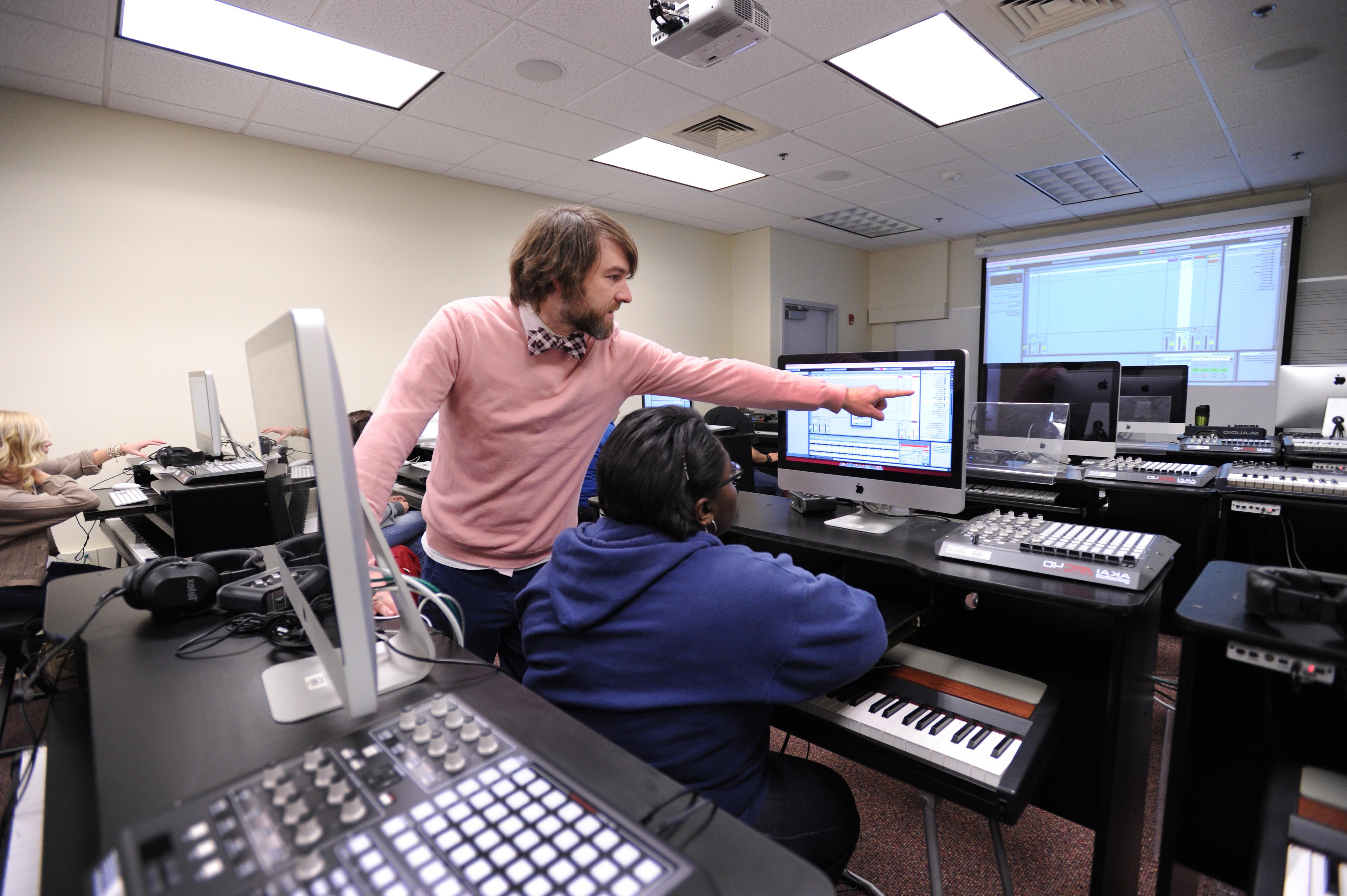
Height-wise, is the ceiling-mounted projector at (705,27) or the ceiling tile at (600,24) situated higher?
the ceiling tile at (600,24)

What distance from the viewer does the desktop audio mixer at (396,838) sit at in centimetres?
45

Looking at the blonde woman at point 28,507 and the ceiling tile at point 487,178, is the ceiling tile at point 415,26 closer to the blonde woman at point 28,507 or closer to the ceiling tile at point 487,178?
the ceiling tile at point 487,178

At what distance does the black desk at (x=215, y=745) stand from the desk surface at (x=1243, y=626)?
2.12 ft

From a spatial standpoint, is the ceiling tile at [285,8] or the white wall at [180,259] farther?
the white wall at [180,259]

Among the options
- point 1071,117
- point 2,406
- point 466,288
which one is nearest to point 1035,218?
point 1071,117

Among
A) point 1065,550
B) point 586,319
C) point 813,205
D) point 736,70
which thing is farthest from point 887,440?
point 813,205

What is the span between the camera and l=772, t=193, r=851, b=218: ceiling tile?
17.7 feet

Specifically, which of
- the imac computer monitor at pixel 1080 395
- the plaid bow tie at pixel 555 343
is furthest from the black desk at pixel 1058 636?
the imac computer monitor at pixel 1080 395

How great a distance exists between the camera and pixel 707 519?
1055 millimetres

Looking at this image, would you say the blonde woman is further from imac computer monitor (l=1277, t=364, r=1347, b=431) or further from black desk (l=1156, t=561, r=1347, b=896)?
imac computer monitor (l=1277, t=364, r=1347, b=431)

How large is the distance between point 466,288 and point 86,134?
2156 mm

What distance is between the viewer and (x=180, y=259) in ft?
11.9

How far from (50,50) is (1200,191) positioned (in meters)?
7.44

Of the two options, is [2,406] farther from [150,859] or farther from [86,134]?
[150,859]
